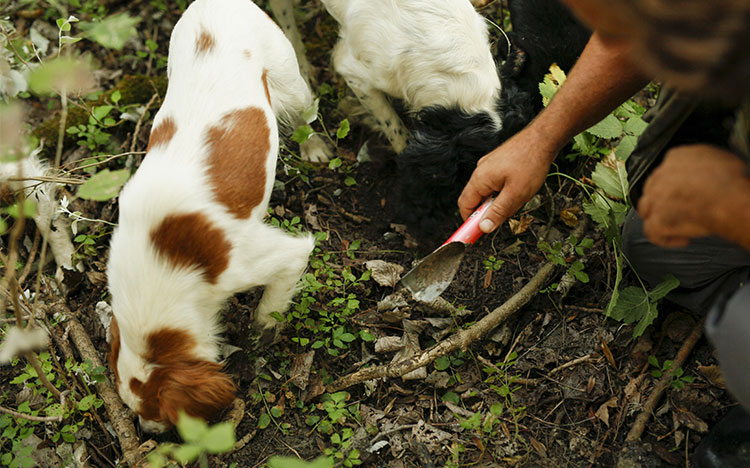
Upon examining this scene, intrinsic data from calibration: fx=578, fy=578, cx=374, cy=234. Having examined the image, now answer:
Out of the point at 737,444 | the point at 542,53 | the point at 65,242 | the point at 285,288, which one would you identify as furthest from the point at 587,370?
the point at 65,242

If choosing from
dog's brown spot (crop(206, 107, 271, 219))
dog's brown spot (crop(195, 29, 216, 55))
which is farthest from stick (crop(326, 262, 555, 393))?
dog's brown spot (crop(195, 29, 216, 55))

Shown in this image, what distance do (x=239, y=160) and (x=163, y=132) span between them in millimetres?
329

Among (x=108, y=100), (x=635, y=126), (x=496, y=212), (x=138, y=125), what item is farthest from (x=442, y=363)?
(x=108, y=100)

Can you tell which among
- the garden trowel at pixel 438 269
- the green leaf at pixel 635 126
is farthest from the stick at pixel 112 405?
the green leaf at pixel 635 126

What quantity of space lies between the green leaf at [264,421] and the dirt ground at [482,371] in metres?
0.03

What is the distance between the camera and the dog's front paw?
3.44 meters

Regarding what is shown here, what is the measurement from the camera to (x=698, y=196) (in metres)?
1.34

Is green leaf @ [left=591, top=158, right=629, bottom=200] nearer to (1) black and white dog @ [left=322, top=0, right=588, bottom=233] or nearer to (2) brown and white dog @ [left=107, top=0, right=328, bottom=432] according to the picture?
(1) black and white dog @ [left=322, top=0, right=588, bottom=233]

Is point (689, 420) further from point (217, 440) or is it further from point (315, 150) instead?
point (315, 150)

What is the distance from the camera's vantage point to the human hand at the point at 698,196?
4.25 feet

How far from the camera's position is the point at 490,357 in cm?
257

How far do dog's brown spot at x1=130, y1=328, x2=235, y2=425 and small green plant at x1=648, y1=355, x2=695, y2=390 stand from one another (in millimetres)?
1681

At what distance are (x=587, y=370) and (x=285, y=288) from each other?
1.33 meters

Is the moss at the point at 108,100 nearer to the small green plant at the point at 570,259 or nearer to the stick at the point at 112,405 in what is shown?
the stick at the point at 112,405
